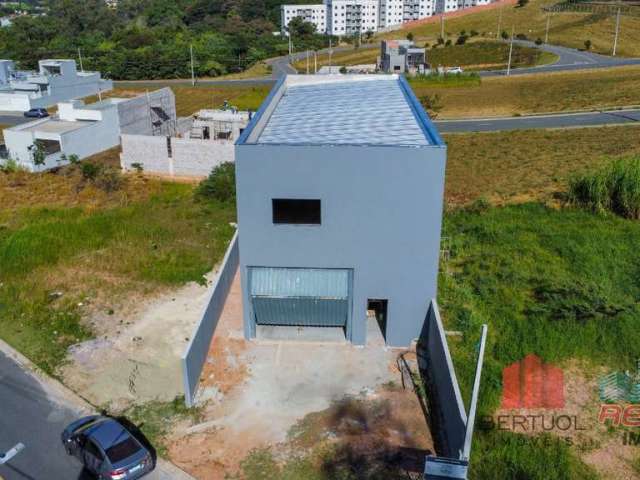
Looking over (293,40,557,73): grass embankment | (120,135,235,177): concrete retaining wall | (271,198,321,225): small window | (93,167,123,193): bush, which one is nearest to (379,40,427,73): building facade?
(293,40,557,73): grass embankment

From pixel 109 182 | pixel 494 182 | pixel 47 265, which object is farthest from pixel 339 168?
pixel 109 182

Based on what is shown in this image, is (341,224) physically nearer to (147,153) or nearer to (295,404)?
(295,404)

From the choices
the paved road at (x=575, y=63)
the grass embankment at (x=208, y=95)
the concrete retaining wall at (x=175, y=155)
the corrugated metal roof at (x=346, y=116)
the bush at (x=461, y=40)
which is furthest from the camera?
the bush at (x=461, y=40)

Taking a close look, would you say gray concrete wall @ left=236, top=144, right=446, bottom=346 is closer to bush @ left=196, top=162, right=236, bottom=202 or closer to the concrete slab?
the concrete slab

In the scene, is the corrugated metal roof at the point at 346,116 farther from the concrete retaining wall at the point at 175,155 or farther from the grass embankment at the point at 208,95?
the grass embankment at the point at 208,95

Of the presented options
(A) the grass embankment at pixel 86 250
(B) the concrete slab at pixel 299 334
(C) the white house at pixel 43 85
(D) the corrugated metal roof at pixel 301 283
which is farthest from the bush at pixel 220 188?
(C) the white house at pixel 43 85
